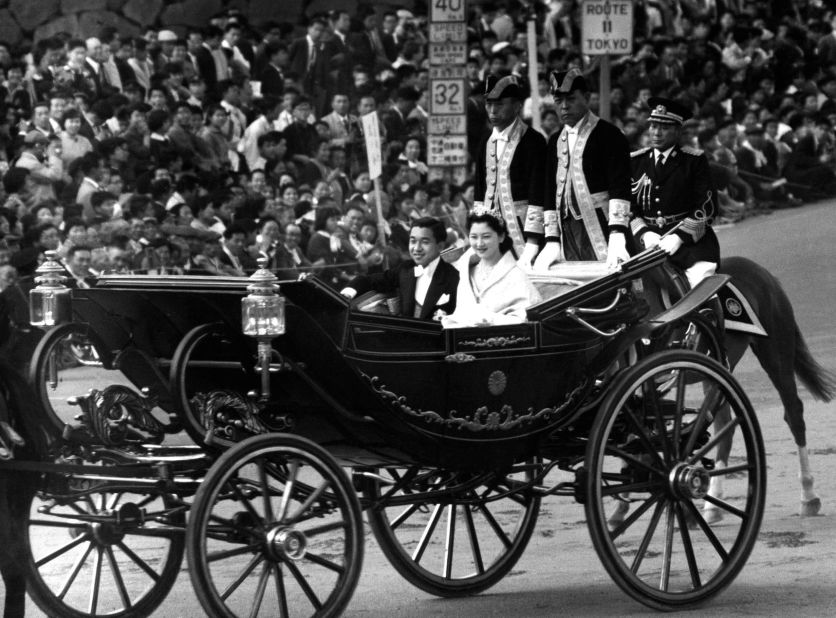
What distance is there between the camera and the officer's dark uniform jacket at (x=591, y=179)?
28.8 feet

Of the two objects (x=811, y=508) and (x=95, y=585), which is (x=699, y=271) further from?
(x=95, y=585)

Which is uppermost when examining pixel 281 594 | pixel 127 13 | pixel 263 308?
pixel 127 13

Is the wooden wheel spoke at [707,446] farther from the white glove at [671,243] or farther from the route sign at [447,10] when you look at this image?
the route sign at [447,10]

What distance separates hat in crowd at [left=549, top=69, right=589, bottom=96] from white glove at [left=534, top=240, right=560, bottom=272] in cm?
75

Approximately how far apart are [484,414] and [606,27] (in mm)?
8180

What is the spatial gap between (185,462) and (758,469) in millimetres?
2471

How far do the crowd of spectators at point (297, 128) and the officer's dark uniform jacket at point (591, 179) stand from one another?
300 cm

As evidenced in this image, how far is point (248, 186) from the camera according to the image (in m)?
16.5

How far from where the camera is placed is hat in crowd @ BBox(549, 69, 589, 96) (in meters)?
8.66

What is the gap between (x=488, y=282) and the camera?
7.55m

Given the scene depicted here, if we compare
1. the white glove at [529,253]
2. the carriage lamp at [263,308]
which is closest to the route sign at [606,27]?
the white glove at [529,253]

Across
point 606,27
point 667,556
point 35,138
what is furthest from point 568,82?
point 35,138

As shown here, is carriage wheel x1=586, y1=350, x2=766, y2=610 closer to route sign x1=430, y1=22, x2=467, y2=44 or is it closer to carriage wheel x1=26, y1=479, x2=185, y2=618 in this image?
carriage wheel x1=26, y1=479, x2=185, y2=618

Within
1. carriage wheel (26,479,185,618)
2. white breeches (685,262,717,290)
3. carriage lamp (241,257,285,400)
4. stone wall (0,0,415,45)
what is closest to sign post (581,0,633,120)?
white breeches (685,262,717,290)
